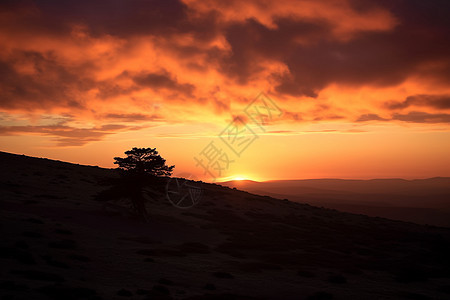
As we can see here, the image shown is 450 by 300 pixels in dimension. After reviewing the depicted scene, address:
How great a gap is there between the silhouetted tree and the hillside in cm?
246

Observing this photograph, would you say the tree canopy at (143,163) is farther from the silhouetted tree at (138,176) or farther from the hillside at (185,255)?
the hillside at (185,255)

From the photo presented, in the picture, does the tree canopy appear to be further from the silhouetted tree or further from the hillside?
the hillside

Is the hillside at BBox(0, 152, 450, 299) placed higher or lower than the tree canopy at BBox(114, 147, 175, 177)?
lower

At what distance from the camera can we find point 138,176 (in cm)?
3922

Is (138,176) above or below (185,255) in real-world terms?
above

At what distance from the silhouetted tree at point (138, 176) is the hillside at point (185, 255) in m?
2.46

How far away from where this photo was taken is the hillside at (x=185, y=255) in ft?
59.2

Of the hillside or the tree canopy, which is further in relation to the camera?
the tree canopy

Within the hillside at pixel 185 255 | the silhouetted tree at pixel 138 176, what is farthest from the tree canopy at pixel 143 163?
the hillside at pixel 185 255

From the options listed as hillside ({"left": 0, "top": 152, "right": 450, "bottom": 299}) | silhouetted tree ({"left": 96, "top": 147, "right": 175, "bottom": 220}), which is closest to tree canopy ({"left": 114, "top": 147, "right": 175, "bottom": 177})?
silhouetted tree ({"left": 96, "top": 147, "right": 175, "bottom": 220})

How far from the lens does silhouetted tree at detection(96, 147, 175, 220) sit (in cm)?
3881

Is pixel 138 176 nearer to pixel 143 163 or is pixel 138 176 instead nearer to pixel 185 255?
pixel 143 163

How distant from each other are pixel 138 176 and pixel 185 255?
1490cm

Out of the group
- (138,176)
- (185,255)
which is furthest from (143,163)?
(185,255)
